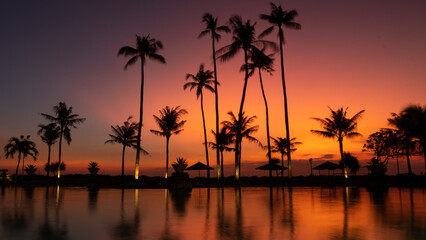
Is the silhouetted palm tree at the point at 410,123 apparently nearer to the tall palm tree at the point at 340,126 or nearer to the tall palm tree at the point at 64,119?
the tall palm tree at the point at 340,126

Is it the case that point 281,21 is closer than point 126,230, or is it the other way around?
point 126,230

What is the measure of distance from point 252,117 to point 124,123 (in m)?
19.8

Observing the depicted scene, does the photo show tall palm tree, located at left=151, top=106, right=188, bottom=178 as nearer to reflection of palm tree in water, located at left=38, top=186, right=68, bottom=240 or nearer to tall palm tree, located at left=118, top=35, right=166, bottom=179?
tall palm tree, located at left=118, top=35, right=166, bottom=179

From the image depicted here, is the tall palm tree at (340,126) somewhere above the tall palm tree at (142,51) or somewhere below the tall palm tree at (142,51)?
below

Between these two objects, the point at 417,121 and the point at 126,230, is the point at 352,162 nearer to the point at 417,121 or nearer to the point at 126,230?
the point at 417,121

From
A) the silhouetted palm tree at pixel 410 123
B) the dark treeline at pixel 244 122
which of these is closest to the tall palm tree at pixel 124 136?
the dark treeline at pixel 244 122

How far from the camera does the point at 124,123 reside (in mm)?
49156

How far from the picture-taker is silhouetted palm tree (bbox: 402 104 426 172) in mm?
31953

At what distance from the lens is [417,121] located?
106 ft

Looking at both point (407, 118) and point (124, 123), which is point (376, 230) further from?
point (124, 123)

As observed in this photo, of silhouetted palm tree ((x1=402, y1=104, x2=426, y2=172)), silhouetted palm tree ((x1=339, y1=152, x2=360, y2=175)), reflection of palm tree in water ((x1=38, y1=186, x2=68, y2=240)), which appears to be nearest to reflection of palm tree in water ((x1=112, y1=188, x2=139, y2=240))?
reflection of palm tree in water ((x1=38, y1=186, x2=68, y2=240))

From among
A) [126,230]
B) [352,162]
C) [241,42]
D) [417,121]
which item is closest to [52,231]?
[126,230]

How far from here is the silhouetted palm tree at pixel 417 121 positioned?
3195 cm

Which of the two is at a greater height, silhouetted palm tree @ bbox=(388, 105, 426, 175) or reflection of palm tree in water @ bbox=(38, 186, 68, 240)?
silhouetted palm tree @ bbox=(388, 105, 426, 175)
